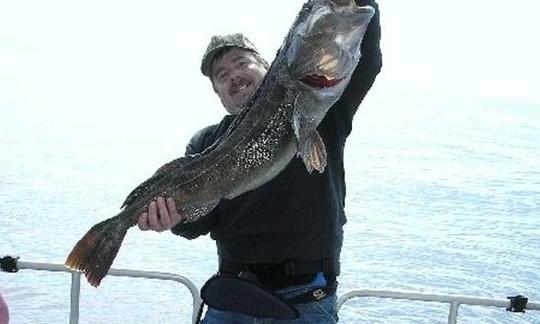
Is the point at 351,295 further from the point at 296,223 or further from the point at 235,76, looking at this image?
the point at 235,76

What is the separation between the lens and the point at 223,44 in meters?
4.08

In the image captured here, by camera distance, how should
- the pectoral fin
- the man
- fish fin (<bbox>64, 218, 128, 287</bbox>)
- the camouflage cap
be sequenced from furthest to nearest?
the camouflage cap
the man
fish fin (<bbox>64, 218, 128, 287</bbox>)
the pectoral fin

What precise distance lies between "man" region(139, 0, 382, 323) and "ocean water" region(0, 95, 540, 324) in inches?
370

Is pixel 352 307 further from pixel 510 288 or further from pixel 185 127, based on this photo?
pixel 185 127

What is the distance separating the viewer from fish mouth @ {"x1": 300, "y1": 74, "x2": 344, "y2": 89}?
320cm

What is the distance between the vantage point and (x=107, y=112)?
60.7 metres

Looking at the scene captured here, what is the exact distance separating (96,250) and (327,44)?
1572 millimetres

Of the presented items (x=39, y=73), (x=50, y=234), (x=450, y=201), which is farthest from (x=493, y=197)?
(x=39, y=73)

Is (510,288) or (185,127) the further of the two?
(185,127)

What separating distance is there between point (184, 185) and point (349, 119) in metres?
0.99

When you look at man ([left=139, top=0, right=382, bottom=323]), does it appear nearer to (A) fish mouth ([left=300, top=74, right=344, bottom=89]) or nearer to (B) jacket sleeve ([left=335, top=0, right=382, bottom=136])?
(B) jacket sleeve ([left=335, top=0, right=382, bottom=136])

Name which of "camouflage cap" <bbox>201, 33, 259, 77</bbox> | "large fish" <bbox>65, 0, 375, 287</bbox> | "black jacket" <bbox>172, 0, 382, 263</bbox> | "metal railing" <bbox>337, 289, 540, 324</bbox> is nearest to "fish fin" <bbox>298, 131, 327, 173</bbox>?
"large fish" <bbox>65, 0, 375, 287</bbox>

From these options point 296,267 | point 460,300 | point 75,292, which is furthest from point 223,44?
point 460,300

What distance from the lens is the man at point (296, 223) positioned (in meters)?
3.75
